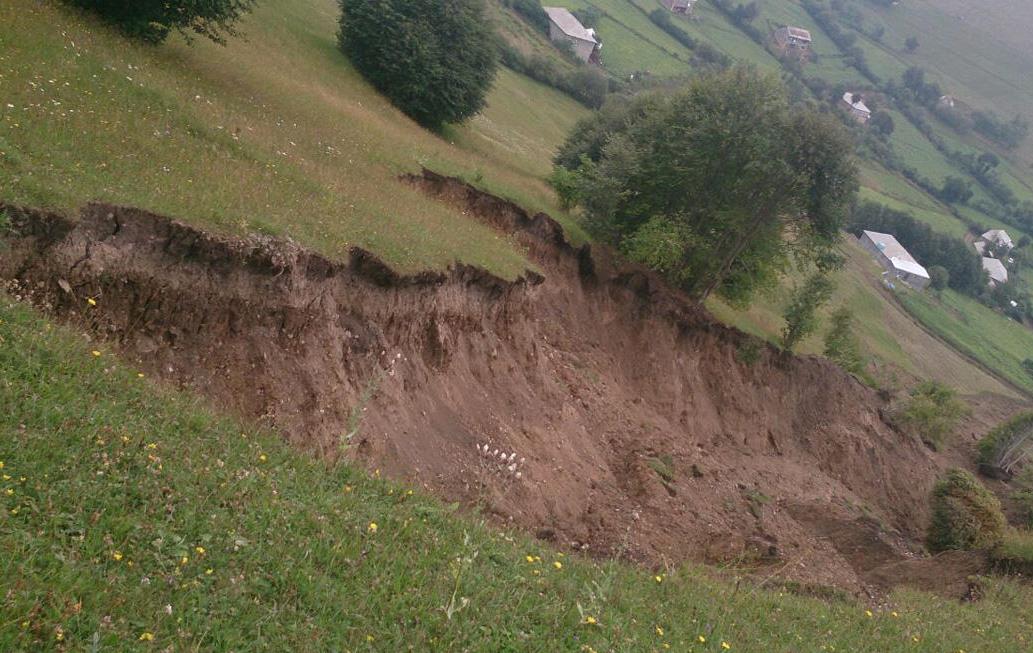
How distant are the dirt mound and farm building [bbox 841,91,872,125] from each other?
9520cm

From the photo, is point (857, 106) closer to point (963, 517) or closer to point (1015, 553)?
point (963, 517)

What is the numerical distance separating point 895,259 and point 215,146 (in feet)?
286

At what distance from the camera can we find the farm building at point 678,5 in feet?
390

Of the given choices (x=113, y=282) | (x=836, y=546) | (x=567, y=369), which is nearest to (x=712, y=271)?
(x=567, y=369)

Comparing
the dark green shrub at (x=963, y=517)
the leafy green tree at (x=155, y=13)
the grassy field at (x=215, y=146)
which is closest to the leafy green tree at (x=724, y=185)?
the grassy field at (x=215, y=146)

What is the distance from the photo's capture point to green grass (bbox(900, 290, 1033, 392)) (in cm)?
6956

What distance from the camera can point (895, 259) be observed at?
8688 cm

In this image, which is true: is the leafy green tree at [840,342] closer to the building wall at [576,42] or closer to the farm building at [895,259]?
the farm building at [895,259]

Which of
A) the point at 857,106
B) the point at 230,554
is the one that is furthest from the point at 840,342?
the point at 857,106

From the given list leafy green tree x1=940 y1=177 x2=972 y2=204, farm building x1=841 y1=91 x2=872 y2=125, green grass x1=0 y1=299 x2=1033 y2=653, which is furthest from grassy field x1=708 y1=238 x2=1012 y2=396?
farm building x1=841 y1=91 x2=872 y2=125

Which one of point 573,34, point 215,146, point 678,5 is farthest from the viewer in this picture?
point 678,5

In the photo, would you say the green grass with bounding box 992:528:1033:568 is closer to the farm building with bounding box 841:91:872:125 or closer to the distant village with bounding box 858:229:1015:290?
the distant village with bounding box 858:229:1015:290

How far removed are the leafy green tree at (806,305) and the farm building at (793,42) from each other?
112214mm

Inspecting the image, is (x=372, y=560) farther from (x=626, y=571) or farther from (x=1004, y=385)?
(x=1004, y=385)
